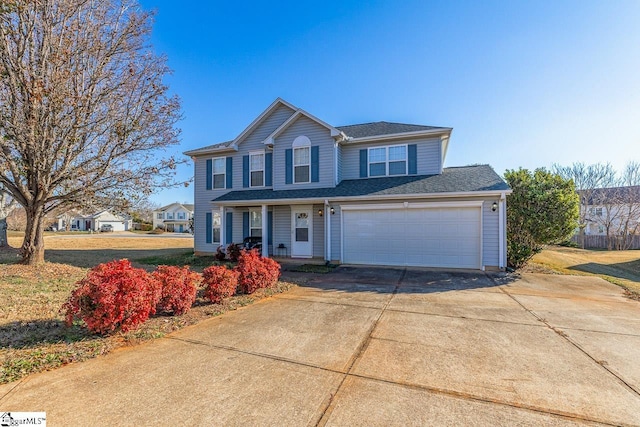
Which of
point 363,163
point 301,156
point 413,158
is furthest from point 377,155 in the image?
point 301,156

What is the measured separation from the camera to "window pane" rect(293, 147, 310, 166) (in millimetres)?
13398

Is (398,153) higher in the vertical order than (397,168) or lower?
higher

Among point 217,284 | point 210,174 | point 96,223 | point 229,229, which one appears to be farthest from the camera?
point 96,223

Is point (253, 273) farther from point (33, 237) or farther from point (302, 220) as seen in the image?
point (33, 237)

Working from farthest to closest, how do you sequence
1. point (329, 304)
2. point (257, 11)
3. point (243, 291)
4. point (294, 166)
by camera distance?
point (294, 166)
point (257, 11)
point (243, 291)
point (329, 304)

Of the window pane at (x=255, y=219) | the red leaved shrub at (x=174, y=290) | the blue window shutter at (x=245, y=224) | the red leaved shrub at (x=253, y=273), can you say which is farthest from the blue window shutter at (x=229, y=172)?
the red leaved shrub at (x=174, y=290)

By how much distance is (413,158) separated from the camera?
12.5 meters

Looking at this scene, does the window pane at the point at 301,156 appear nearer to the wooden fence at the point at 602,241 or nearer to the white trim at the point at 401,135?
the white trim at the point at 401,135

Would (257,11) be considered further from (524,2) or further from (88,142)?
(524,2)

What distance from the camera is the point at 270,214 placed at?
14062mm

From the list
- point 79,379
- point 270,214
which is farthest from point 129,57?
point 79,379

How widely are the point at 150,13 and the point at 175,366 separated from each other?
10.2 metres

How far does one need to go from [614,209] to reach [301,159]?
34.8 m

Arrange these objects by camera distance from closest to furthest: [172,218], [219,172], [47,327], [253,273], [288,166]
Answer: [47,327], [253,273], [288,166], [219,172], [172,218]
